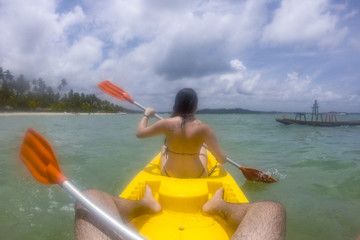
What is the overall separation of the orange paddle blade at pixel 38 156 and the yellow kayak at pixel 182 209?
755mm

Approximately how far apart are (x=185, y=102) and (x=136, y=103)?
2.61 m

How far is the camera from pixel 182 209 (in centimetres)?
214

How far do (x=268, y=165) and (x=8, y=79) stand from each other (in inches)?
2783

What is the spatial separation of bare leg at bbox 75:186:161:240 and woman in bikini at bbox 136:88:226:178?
0.43 meters

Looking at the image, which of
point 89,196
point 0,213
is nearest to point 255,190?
point 89,196

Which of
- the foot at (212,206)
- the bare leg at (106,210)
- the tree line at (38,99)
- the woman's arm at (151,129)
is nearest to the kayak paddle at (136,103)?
the woman's arm at (151,129)

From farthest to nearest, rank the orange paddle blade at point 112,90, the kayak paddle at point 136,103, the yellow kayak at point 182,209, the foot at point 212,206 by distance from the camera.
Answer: the orange paddle blade at point 112,90 → the kayak paddle at point 136,103 → the foot at point 212,206 → the yellow kayak at point 182,209

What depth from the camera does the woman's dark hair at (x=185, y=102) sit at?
2.35 m

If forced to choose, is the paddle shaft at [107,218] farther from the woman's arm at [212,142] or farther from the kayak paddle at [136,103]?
the kayak paddle at [136,103]

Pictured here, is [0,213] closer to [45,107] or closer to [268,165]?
[268,165]

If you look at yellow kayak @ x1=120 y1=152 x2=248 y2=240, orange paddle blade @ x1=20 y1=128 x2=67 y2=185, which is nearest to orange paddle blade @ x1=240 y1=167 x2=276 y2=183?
yellow kayak @ x1=120 y1=152 x2=248 y2=240

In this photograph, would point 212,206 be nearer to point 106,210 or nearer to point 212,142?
point 212,142

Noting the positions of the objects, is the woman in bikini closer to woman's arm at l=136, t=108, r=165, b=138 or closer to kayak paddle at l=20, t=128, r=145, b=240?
woman's arm at l=136, t=108, r=165, b=138

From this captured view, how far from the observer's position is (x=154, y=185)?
2.49 metres
